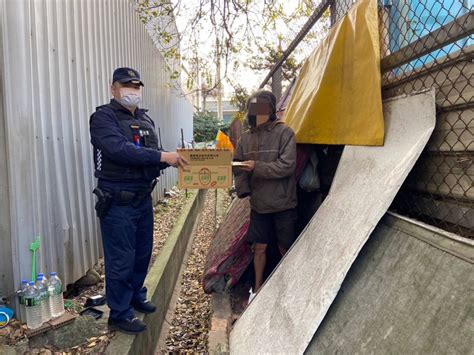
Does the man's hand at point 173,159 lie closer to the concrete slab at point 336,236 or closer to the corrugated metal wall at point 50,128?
the corrugated metal wall at point 50,128

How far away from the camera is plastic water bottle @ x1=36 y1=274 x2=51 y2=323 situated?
2660 mm

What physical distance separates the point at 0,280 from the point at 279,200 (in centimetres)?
220

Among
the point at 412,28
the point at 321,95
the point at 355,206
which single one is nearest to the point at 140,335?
the point at 355,206

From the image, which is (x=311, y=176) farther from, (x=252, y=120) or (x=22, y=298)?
(x=22, y=298)

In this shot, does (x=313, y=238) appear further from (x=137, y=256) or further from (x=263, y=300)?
(x=137, y=256)

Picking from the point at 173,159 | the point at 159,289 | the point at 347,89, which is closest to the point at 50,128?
the point at 173,159

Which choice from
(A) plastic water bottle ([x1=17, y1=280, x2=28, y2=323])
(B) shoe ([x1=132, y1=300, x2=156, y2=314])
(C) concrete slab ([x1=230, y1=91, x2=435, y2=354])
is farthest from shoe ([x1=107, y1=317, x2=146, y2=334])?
(C) concrete slab ([x1=230, y1=91, x2=435, y2=354])

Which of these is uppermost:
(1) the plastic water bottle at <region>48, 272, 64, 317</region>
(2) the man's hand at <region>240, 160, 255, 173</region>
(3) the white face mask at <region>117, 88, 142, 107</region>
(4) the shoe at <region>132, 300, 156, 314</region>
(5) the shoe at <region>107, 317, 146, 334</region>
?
(3) the white face mask at <region>117, 88, 142, 107</region>

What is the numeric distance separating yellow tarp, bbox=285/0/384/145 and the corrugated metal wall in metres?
2.08

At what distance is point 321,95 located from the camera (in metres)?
3.12

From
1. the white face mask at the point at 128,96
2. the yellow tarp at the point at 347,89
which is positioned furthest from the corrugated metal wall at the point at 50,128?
the yellow tarp at the point at 347,89

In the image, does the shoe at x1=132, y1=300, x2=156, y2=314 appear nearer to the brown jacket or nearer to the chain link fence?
the brown jacket

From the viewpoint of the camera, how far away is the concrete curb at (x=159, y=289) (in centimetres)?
278

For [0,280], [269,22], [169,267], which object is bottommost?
[169,267]
